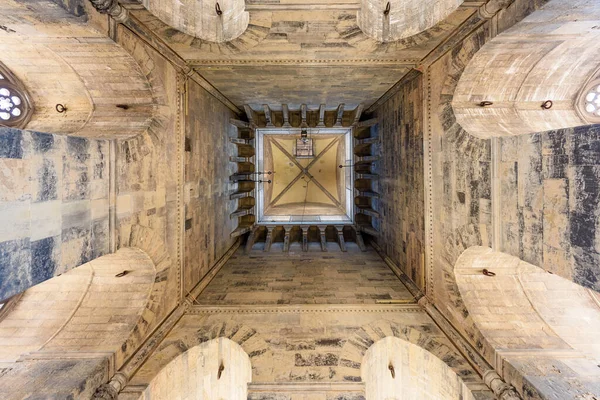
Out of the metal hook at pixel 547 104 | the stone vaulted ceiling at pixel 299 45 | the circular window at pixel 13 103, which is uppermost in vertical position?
the stone vaulted ceiling at pixel 299 45

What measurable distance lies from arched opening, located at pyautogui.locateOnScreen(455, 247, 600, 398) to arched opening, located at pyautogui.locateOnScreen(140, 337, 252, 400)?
16.5 ft

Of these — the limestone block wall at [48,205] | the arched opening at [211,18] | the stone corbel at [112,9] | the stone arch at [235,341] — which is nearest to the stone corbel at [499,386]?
the stone arch at [235,341]

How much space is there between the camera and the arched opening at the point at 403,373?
18.7 ft

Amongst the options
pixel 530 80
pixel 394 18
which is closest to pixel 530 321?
pixel 530 80

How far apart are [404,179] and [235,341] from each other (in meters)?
6.72

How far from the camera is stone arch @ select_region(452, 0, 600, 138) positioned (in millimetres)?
5062

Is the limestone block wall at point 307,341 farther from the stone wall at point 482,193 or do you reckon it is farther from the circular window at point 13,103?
the circular window at point 13,103

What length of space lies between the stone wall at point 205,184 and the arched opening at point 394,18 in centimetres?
506

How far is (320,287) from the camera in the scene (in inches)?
328

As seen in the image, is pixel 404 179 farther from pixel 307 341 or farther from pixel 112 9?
pixel 112 9

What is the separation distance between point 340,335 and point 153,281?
14.8 ft

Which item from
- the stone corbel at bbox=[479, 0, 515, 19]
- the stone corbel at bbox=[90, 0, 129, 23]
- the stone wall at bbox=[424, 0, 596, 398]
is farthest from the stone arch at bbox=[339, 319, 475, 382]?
the stone corbel at bbox=[90, 0, 129, 23]

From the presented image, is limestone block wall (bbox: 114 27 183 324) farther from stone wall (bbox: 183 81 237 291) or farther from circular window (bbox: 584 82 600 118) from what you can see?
circular window (bbox: 584 82 600 118)

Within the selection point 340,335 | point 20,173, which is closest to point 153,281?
point 20,173
